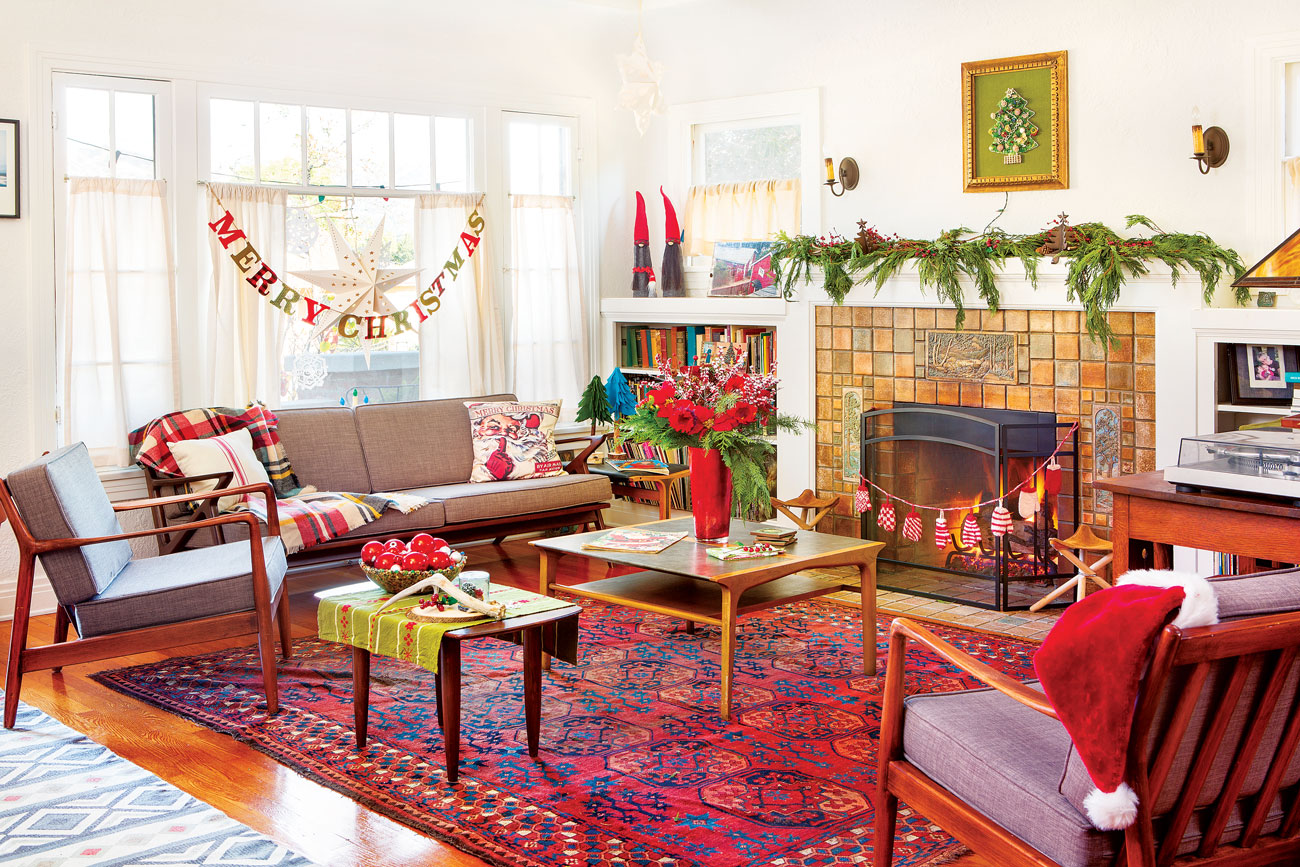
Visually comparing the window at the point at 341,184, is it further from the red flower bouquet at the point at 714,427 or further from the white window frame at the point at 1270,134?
the white window frame at the point at 1270,134

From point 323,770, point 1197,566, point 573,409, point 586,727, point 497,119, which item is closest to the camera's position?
point 323,770

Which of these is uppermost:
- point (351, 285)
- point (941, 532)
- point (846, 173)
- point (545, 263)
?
point (846, 173)

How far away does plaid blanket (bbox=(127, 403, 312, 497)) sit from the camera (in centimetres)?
512

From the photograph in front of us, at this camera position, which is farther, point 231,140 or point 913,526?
point 231,140

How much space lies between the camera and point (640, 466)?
21.0ft

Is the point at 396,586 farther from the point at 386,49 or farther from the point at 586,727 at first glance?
the point at 386,49

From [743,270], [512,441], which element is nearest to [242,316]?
[512,441]

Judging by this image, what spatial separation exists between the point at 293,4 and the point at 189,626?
338 centimetres

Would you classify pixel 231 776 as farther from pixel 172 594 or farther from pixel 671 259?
pixel 671 259

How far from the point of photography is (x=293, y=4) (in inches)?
233

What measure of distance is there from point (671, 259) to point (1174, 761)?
5.22 meters

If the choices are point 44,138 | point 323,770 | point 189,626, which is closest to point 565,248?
point 44,138

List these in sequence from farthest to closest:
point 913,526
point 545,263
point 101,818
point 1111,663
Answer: point 545,263 → point 913,526 → point 101,818 → point 1111,663

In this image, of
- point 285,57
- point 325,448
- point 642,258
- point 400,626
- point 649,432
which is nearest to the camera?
point 400,626
